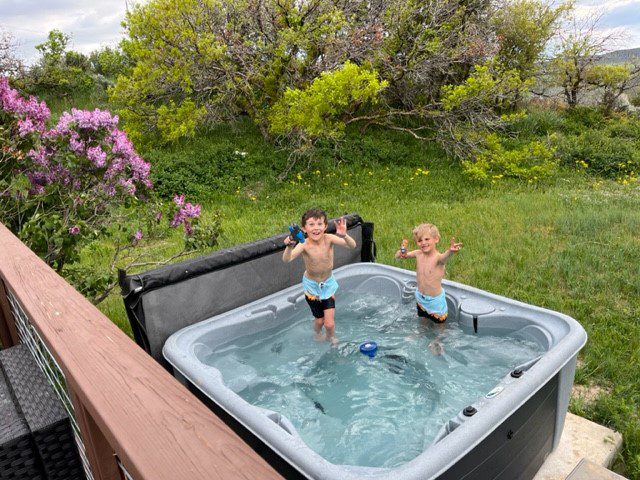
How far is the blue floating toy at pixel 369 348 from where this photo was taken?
330cm

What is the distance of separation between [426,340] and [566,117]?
11065 millimetres

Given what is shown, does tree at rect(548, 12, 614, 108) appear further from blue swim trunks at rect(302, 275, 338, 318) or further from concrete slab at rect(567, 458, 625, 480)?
concrete slab at rect(567, 458, 625, 480)

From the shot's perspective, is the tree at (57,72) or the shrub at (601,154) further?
the tree at (57,72)

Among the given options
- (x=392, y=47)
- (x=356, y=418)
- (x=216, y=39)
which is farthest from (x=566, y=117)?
(x=356, y=418)

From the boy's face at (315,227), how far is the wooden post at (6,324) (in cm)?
182

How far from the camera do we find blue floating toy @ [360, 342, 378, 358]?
3.30m

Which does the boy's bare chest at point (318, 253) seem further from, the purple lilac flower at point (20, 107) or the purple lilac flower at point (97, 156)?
the purple lilac flower at point (20, 107)

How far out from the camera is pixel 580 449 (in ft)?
8.93

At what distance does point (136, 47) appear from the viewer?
330 inches

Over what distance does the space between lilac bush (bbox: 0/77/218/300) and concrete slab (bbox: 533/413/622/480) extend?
308 centimetres

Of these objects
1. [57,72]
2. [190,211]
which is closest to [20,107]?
[190,211]

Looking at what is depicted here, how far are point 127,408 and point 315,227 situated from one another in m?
2.54

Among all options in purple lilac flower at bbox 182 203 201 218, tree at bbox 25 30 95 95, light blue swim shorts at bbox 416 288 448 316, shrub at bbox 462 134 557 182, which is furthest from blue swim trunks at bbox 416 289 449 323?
tree at bbox 25 30 95 95

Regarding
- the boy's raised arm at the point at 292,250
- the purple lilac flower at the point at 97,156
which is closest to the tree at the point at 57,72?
the purple lilac flower at the point at 97,156
